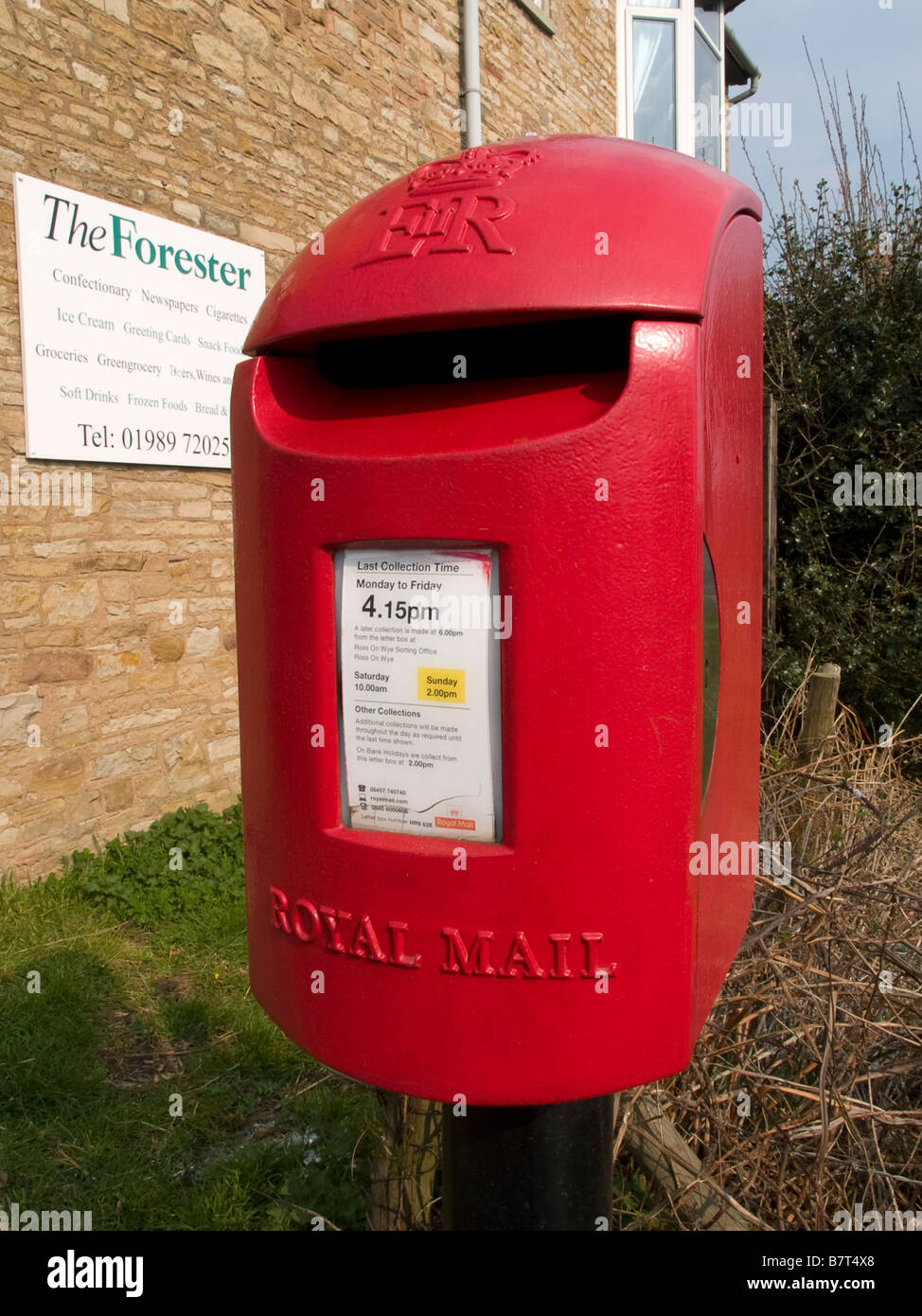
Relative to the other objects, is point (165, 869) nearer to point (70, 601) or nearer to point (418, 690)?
point (70, 601)

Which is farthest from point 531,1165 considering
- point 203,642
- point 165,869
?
point 203,642

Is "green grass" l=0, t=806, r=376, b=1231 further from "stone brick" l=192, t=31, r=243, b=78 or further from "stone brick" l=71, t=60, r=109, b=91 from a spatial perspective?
"stone brick" l=192, t=31, r=243, b=78

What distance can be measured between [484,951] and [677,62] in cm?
1146

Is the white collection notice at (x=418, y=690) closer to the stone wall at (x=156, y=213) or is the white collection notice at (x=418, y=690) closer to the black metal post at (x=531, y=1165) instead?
the black metal post at (x=531, y=1165)

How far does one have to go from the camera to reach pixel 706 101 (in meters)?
11.6

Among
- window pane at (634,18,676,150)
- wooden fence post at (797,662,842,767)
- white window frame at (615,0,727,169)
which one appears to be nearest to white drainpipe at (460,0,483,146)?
white window frame at (615,0,727,169)

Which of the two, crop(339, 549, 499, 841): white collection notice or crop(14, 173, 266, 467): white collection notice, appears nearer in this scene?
crop(339, 549, 499, 841): white collection notice

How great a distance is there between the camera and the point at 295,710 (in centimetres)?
128

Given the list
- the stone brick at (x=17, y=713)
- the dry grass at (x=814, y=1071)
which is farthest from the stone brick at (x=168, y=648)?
the dry grass at (x=814, y=1071)

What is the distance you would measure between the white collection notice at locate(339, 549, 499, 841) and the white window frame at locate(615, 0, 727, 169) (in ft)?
32.6

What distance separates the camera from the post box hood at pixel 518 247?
3.64ft

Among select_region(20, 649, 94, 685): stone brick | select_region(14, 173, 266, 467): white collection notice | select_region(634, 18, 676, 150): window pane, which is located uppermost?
select_region(634, 18, 676, 150): window pane

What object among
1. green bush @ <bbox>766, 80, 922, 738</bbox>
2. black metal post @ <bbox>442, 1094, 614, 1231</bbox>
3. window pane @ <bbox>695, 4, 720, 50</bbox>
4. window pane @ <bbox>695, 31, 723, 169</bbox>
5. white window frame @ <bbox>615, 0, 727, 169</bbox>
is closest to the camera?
black metal post @ <bbox>442, 1094, 614, 1231</bbox>

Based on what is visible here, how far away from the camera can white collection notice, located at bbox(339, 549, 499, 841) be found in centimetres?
116
